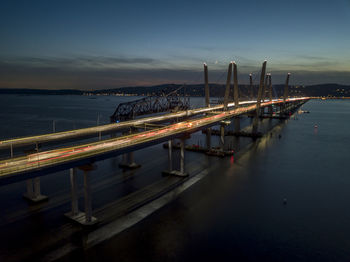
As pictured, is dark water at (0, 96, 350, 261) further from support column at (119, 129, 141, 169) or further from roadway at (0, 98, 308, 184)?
roadway at (0, 98, 308, 184)

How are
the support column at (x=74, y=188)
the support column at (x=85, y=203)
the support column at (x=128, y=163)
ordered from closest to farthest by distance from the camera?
the support column at (x=85, y=203)
the support column at (x=74, y=188)
the support column at (x=128, y=163)

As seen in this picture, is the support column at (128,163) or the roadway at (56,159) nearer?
the roadway at (56,159)

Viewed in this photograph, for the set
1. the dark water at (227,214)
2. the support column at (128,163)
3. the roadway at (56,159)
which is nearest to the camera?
the roadway at (56,159)

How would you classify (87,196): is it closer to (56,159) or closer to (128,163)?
(56,159)

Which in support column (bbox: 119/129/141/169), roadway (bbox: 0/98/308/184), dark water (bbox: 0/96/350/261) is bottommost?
dark water (bbox: 0/96/350/261)

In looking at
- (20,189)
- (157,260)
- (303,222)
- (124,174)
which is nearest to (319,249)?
(303,222)

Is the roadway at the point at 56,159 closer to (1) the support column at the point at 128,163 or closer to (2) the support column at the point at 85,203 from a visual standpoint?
(2) the support column at the point at 85,203

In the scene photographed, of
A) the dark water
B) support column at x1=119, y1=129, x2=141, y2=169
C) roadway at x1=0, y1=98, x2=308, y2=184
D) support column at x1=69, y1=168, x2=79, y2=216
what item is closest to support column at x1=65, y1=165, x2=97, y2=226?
support column at x1=69, y1=168, x2=79, y2=216

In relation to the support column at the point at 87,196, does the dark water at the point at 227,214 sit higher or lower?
lower

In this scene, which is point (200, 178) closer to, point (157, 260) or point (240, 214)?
point (240, 214)

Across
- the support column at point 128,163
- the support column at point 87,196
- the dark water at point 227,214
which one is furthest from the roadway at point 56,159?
the support column at point 128,163

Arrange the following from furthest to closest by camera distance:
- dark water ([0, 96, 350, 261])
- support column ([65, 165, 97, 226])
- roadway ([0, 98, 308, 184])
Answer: support column ([65, 165, 97, 226]) < dark water ([0, 96, 350, 261]) < roadway ([0, 98, 308, 184])
